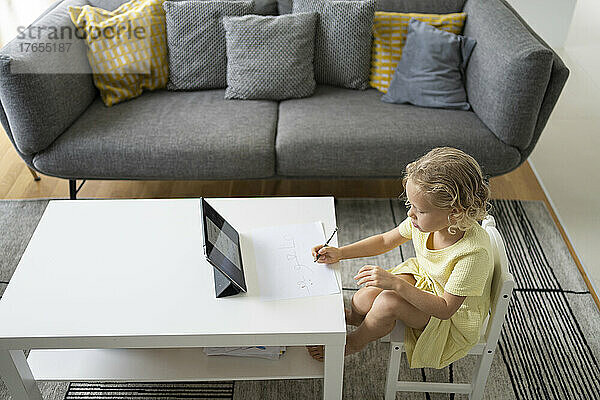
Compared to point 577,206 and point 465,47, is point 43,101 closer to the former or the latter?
point 465,47

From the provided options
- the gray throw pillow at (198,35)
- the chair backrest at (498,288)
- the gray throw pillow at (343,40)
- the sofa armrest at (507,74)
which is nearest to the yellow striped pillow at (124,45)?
the gray throw pillow at (198,35)

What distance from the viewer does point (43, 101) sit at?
2248mm

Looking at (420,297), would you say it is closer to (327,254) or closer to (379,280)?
(379,280)

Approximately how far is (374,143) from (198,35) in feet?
3.15

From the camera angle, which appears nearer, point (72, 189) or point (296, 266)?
point (296, 266)

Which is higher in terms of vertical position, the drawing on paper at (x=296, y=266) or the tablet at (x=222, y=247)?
the tablet at (x=222, y=247)

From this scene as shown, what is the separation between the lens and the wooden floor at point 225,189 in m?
2.70

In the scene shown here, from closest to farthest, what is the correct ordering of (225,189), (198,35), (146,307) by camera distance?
(146,307), (198,35), (225,189)

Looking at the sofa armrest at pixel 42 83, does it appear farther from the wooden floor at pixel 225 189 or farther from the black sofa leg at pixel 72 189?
the wooden floor at pixel 225 189

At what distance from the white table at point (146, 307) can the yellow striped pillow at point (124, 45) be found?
2.94ft

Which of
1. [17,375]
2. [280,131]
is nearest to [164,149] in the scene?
[280,131]

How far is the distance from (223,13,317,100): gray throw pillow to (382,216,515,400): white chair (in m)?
1.25

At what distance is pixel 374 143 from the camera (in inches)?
91.1

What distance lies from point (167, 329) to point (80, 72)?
153 cm
